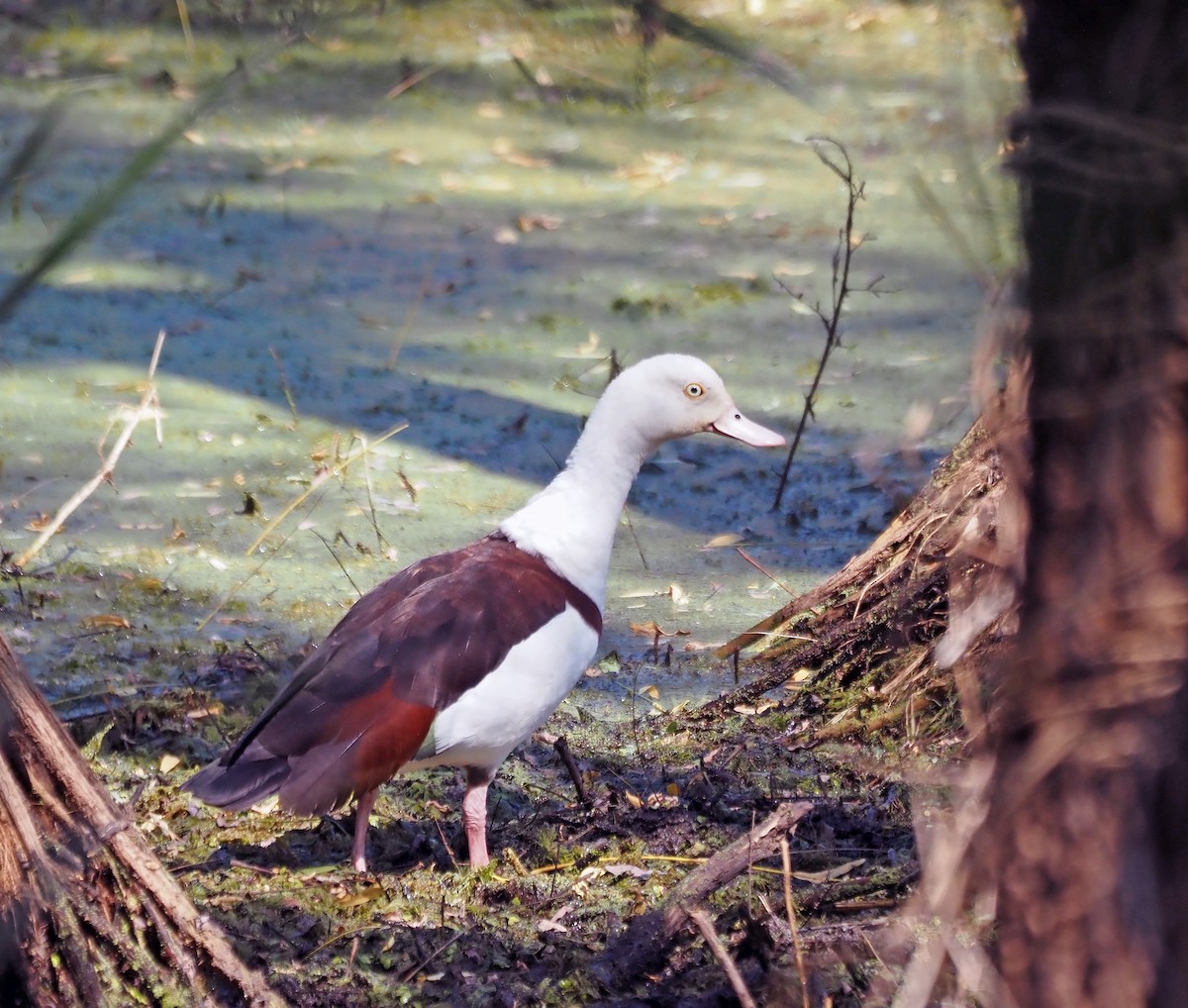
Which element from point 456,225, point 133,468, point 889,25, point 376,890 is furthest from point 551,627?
point 889,25

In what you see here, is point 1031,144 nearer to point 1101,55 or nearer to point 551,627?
point 1101,55

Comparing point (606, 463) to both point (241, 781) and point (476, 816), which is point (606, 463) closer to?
point (476, 816)

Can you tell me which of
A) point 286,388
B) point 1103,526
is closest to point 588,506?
point 1103,526

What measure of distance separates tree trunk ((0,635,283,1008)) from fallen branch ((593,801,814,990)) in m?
0.65

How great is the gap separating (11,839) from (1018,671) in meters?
1.38

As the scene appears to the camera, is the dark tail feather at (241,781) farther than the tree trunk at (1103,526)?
Yes

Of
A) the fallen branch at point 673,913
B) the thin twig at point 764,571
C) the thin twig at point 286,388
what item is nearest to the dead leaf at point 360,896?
the fallen branch at point 673,913

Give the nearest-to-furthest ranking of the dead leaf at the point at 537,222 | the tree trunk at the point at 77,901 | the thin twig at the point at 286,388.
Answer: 1. the tree trunk at the point at 77,901
2. the thin twig at the point at 286,388
3. the dead leaf at the point at 537,222

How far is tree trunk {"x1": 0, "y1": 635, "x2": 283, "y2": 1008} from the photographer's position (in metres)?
2.07

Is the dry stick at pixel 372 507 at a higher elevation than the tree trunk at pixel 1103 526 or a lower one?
lower

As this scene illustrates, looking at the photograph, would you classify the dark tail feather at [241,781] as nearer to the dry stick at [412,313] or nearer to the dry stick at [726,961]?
the dry stick at [726,961]

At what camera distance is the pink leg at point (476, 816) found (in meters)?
3.26

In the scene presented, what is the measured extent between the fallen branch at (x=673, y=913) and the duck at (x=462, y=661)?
58cm

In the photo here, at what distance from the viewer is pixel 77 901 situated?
7.36 ft
